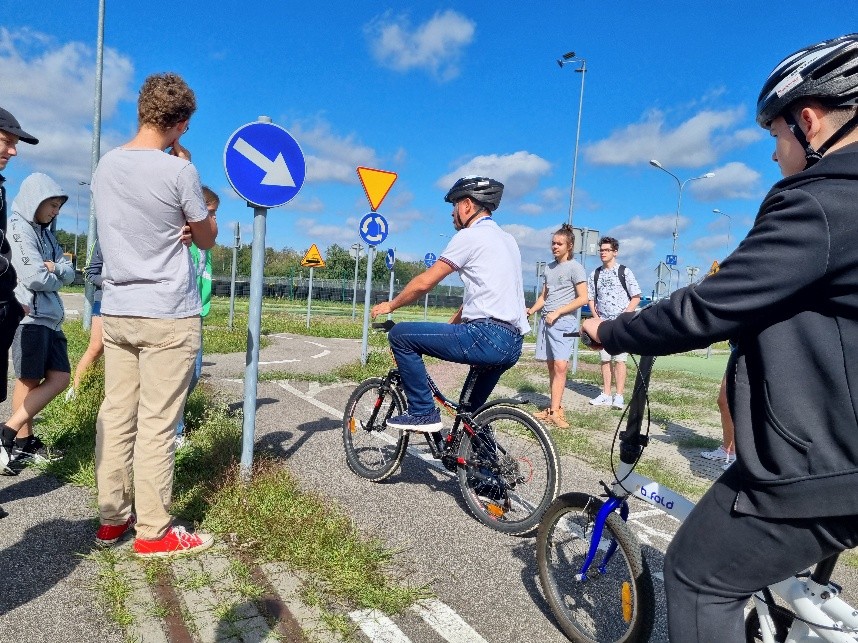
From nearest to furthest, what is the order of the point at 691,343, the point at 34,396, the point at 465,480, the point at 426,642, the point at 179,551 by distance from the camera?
the point at 691,343 → the point at 426,642 → the point at 179,551 → the point at 465,480 → the point at 34,396

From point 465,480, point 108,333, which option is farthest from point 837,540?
point 108,333

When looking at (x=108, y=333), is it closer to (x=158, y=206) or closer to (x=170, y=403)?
(x=170, y=403)

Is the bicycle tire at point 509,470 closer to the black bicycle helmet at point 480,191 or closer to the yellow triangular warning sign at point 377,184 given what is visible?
the black bicycle helmet at point 480,191

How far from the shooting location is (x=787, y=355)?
1491 mm

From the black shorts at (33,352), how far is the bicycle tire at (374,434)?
7.14 ft

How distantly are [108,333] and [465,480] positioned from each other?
7.30ft

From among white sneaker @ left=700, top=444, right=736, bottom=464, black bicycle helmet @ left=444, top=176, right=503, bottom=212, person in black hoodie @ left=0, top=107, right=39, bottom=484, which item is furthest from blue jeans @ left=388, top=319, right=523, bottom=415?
white sneaker @ left=700, top=444, right=736, bottom=464

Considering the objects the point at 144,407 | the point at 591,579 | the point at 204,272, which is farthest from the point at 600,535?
the point at 204,272

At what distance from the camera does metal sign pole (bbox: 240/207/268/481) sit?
4176 millimetres

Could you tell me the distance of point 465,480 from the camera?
4027 mm

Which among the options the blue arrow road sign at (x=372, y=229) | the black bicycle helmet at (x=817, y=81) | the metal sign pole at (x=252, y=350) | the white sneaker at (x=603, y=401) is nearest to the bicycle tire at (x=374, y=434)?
the metal sign pole at (x=252, y=350)

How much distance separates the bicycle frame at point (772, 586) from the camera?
68.4 inches

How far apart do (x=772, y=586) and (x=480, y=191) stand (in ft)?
9.24

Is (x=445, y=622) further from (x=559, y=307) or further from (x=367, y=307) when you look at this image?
(x=367, y=307)
